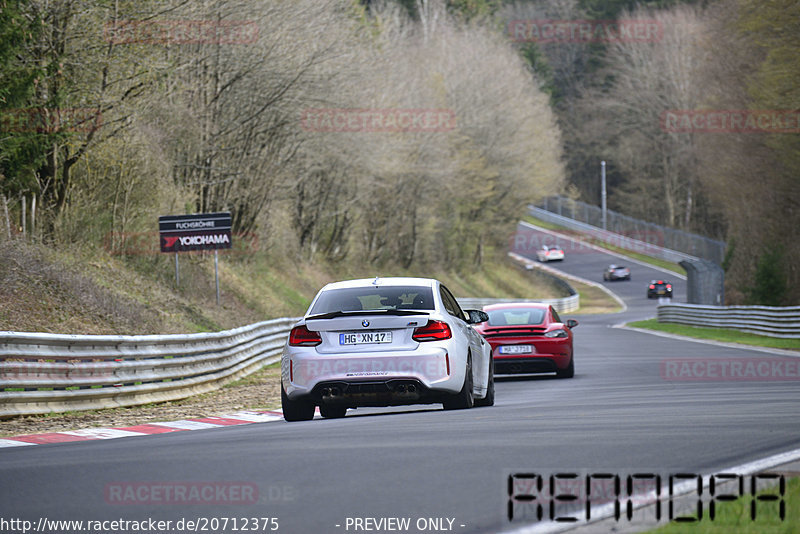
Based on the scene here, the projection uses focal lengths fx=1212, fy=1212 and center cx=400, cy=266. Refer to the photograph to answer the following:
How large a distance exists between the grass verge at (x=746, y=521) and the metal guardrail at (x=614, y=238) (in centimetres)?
9686

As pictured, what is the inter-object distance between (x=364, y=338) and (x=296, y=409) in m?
1.21

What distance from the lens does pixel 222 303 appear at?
37.0m

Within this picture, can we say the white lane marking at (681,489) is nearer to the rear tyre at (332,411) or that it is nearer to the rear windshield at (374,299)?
the rear windshield at (374,299)

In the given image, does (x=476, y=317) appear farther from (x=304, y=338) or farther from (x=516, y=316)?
(x=516, y=316)

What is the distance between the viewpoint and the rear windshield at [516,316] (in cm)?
2192

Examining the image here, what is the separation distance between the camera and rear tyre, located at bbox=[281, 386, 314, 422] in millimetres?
12914

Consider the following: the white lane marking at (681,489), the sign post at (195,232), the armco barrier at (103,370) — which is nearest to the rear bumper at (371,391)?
the armco barrier at (103,370)

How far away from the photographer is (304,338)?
41.6ft

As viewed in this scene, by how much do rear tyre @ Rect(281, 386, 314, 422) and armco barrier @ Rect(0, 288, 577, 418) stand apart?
3.43 meters

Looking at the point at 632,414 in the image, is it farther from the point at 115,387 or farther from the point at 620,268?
the point at 620,268

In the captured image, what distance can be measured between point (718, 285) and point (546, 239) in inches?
2399

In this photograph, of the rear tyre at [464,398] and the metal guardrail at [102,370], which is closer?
the rear tyre at [464,398]

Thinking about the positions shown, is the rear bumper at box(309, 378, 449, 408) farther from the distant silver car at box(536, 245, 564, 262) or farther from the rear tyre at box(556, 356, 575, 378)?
the distant silver car at box(536, 245, 564, 262)

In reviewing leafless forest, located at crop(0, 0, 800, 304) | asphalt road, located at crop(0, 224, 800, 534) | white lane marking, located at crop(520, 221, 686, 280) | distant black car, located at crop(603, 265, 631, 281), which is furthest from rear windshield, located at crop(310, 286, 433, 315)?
white lane marking, located at crop(520, 221, 686, 280)
